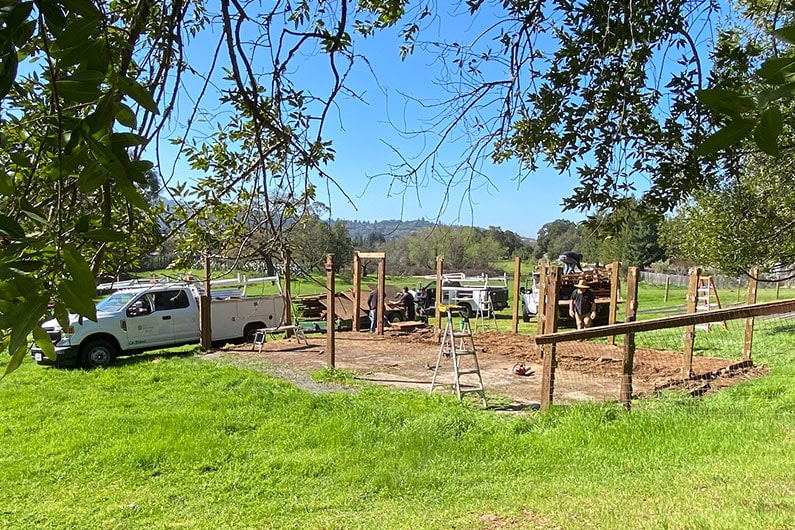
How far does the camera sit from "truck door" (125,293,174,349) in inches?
443

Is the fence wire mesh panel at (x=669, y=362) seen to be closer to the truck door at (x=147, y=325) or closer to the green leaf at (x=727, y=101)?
the green leaf at (x=727, y=101)

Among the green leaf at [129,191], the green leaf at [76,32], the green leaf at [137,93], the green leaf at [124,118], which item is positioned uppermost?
the green leaf at [76,32]

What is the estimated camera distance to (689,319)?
5.14 metres

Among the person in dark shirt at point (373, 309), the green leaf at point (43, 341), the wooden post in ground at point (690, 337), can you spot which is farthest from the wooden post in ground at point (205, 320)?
the green leaf at point (43, 341)

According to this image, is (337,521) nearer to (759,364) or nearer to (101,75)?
(101,75)

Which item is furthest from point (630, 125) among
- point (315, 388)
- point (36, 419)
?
point (36, 419)

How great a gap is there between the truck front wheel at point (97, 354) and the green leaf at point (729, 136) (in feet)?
37.8

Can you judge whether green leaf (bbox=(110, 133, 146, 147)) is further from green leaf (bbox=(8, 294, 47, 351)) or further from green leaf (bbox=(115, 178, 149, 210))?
green leaf (bbox=(8, 294, 47, 351))

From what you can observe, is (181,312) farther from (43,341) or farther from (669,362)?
(43,341)

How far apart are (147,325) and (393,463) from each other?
8.38m

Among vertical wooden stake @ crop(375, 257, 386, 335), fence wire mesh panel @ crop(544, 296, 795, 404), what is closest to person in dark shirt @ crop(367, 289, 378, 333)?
vertical wooden stake @ crop(375, 257, 386, 335)

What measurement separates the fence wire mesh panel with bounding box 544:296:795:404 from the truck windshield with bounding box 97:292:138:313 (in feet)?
28.6

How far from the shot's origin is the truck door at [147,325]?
11.2 metres

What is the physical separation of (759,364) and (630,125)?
788 centimetres
